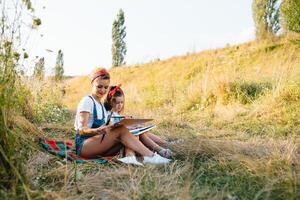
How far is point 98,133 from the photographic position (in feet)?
11.6

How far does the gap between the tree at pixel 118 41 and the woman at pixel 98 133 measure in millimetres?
17545

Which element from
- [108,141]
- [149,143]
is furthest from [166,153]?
[108,141]

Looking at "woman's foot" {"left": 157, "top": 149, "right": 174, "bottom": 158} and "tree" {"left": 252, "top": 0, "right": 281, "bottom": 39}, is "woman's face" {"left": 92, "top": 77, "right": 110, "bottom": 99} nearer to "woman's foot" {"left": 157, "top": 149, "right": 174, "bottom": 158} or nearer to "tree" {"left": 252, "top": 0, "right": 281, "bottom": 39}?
"woman's foot" {"left": 157, "top": 149, "right": 174, "bottom": 158}

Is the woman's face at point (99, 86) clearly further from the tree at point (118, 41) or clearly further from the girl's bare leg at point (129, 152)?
the tree at point (118, 41)

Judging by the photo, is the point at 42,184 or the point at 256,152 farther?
the point at 256,152

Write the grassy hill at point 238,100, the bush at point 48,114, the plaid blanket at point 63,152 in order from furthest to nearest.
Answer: the bush at point 48,114
the grassy hill at point 238,100
the plaid blanket at point 63,152

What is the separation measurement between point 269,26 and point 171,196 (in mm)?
15354

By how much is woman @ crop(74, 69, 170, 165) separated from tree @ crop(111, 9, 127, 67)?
17.5m

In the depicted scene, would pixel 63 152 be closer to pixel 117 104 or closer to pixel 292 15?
pixel 117 104

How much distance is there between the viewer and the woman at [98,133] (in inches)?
136

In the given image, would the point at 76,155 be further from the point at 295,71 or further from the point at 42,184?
the point at 295,71

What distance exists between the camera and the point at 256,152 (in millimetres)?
3496

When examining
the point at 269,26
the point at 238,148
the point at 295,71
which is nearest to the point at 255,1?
the point at 269,26

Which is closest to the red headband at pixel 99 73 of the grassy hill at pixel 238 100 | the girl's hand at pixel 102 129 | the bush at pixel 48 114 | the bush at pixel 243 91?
the girl's hand at pixel 102 129
